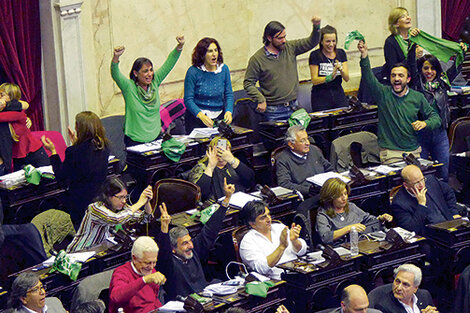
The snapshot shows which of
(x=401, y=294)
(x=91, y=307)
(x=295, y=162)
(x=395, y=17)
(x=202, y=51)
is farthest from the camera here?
(x=395, y=17)

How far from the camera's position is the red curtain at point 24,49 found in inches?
431

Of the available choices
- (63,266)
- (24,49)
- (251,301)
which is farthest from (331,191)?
(24,49)

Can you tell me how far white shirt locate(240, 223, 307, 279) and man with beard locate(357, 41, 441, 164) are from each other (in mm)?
2092

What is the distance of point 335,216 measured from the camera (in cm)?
923

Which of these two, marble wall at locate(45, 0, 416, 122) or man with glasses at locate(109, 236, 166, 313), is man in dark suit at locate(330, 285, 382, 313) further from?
marble wall at locate(45, 0, 416, 122)

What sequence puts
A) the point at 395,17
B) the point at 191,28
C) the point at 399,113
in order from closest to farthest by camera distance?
the point at 399,113, the point at 395,17, the point at 191,28

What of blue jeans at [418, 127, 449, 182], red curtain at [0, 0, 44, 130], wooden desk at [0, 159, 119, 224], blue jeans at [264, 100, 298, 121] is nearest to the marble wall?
red curtain at [0, 0, 44, 130]

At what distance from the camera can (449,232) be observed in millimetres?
9117

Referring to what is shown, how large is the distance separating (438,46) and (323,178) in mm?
2705

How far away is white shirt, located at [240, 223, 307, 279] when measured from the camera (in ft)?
28.6

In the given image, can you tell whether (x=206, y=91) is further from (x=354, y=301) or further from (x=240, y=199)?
(x=354, y=301)

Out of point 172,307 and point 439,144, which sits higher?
point 439,144

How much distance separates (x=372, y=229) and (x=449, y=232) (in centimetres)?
65

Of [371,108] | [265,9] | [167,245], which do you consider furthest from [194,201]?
[265,9]
